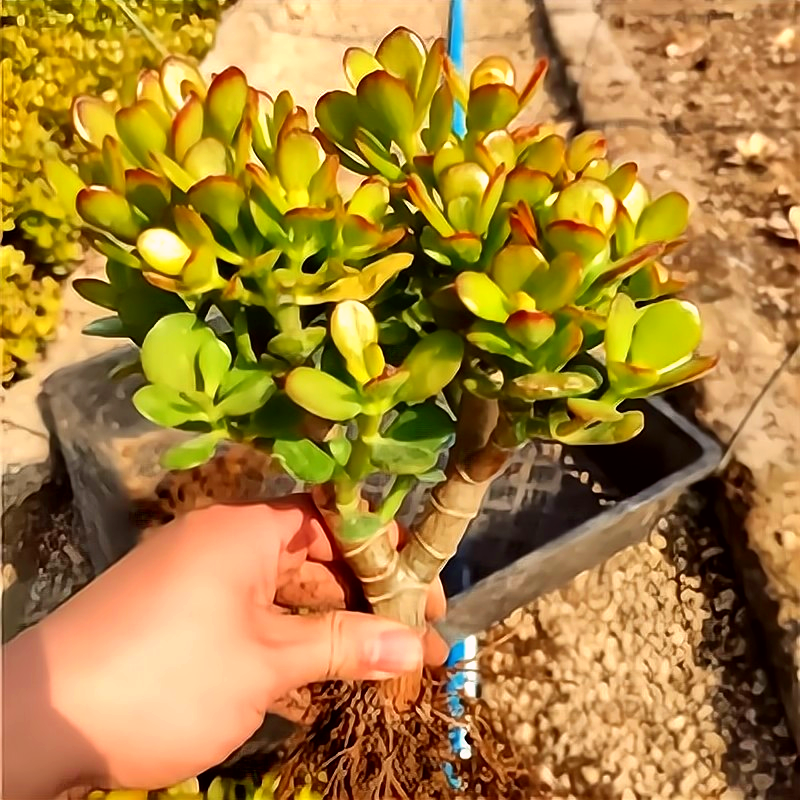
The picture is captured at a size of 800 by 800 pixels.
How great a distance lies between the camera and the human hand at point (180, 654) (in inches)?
26.3

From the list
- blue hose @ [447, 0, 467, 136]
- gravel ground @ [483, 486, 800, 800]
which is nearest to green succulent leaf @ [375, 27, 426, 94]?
gravel ground @ [483, 486, 800, 800]

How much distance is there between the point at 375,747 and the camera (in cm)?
83

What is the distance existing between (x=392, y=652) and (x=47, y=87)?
95 cm

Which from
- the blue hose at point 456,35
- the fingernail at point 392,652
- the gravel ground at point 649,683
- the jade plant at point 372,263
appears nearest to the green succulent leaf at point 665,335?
the jade plant at point 372,263

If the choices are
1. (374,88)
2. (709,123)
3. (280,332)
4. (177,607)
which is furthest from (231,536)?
(709,123)

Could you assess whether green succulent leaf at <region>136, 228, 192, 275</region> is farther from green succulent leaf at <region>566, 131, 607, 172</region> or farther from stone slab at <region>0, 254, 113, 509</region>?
stone slab at <region>0, 254, 113, 509</region>

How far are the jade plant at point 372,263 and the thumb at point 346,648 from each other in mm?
180

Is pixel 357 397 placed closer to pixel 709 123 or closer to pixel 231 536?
pixel 231 536

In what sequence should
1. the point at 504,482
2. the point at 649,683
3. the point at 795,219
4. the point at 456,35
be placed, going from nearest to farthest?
the point at 649,683
the point at 504,482
the point at 795,219
the point at 456,35

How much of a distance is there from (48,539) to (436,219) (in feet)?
2.77

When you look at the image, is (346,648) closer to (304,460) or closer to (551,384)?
(304,460)

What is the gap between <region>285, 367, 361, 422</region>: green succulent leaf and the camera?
1.61ft

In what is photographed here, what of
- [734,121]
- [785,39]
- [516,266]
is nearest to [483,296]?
[516,266]

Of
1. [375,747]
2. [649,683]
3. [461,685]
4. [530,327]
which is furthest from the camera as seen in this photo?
[649,683]
